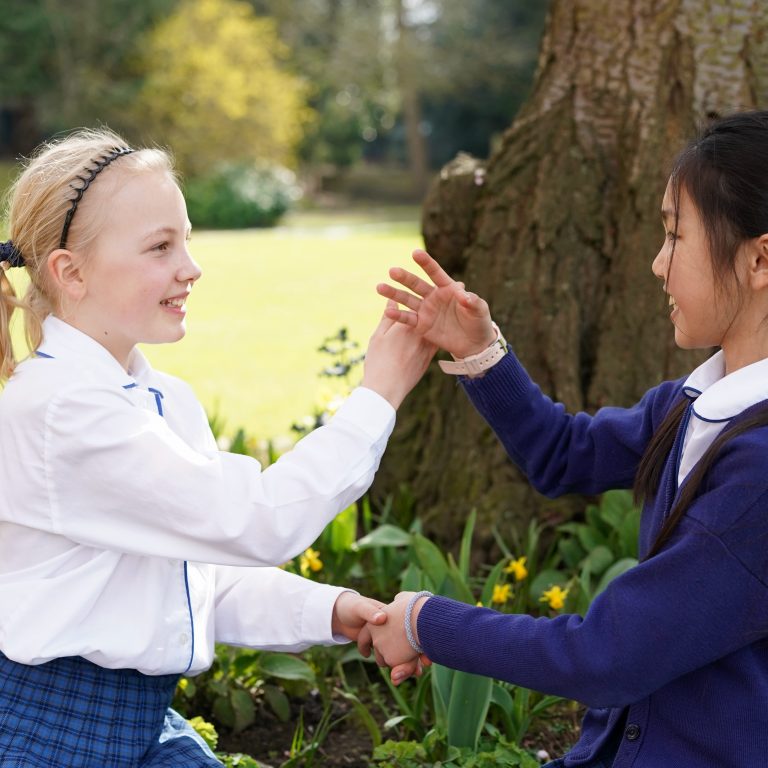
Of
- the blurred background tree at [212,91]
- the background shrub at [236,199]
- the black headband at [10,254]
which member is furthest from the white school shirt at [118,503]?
→ the blurred background tree at [212,91]

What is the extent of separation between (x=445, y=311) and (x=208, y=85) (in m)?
23.3

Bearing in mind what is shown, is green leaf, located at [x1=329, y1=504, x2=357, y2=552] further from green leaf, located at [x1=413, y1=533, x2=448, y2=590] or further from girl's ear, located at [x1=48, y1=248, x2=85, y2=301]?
girl's ear, located at [x1=48, y1=248, x2=85, y2=301]

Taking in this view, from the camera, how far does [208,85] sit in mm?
24062

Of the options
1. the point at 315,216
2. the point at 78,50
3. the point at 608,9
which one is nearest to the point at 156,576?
the point at 608,9

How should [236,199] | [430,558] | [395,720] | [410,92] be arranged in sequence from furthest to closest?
[410,92]
[236,199]
[430,558]
[395,720]

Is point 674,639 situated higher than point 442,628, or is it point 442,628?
point 674,639

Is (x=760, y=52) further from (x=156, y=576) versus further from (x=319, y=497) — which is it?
(x=156, y=576)

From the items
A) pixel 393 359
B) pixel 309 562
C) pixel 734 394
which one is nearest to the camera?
pixel 734 394

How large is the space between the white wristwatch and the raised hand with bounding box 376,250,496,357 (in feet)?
0.05

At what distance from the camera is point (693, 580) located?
5.16ft

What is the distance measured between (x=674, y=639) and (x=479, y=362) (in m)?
0.79

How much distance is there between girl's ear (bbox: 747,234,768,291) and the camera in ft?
5.48

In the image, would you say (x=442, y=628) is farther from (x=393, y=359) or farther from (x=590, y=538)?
(x=590, y=538)

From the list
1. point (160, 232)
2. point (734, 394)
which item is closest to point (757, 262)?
point (734, 394)
